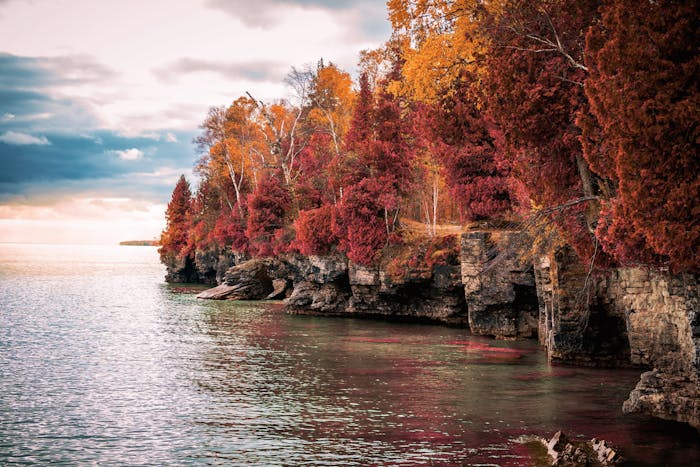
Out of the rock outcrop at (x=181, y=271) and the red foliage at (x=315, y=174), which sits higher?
the red foliage at (x=315, y=174)

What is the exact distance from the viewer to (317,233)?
4616 centimetres

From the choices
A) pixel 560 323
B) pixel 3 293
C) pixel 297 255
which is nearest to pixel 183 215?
pixel 3 293

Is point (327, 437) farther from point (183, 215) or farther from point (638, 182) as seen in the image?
point (183, 215)

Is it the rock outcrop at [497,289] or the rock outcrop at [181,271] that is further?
the rock outcrop at [181,271]

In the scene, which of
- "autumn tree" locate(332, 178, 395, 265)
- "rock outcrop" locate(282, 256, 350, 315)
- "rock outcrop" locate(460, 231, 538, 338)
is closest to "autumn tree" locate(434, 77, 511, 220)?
"rock outcrop" locate(460, 231, 538, 338)

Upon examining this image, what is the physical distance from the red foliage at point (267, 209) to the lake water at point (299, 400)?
24.3 meters

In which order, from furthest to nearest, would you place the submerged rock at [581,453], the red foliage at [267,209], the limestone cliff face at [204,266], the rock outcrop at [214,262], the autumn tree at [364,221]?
the limestone cliff face at [204,266] → the rock outcrop at [214,262] → the red foliage at [267,209] → the autumn tree at [364,221] → the submerged rock at [581,453]

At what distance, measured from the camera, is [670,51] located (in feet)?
42.2

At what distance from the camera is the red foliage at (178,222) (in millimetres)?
90312

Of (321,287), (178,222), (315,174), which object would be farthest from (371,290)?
(178,222)

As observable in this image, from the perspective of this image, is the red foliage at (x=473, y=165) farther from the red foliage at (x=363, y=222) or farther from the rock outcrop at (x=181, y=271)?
the rock outcrop at (x=181, y=271)

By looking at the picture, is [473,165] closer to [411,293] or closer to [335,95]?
[411,293]

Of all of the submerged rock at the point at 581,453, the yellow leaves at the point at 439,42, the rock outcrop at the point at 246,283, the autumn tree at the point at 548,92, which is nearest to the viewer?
the submerged rock at the point at 581,453

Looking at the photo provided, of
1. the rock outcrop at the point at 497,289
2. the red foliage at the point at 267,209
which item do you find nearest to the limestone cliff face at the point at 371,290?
the rock outcrop at the point at 497,289
